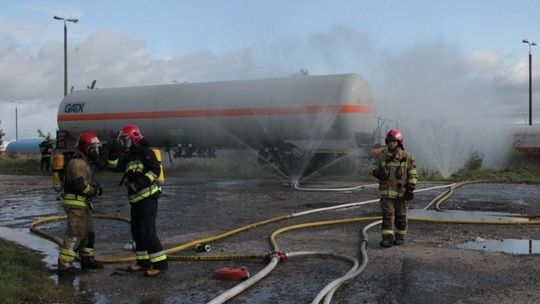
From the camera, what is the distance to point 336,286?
→ 15.5ft

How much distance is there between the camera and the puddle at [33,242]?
652 cm

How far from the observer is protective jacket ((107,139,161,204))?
5633mm

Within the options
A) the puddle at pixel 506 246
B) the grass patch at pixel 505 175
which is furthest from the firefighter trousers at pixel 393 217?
the grass patch at pixel 505 175

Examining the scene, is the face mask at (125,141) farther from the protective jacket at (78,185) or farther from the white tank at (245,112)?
the white tank at (245,112)

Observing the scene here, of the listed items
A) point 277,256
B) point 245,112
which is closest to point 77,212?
point 277,256

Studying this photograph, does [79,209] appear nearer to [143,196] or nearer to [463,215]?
[143,196]

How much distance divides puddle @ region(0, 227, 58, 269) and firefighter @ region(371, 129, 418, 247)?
4031 millimetres

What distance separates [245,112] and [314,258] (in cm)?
1231

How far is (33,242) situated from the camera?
7.52 meters

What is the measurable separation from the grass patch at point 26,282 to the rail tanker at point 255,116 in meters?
11.0

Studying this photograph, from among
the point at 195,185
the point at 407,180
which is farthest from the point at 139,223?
the point at 195,185

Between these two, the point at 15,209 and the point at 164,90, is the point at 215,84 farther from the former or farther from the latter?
the point at 15,209

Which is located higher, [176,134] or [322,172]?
[176,134]

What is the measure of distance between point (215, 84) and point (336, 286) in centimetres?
1523
